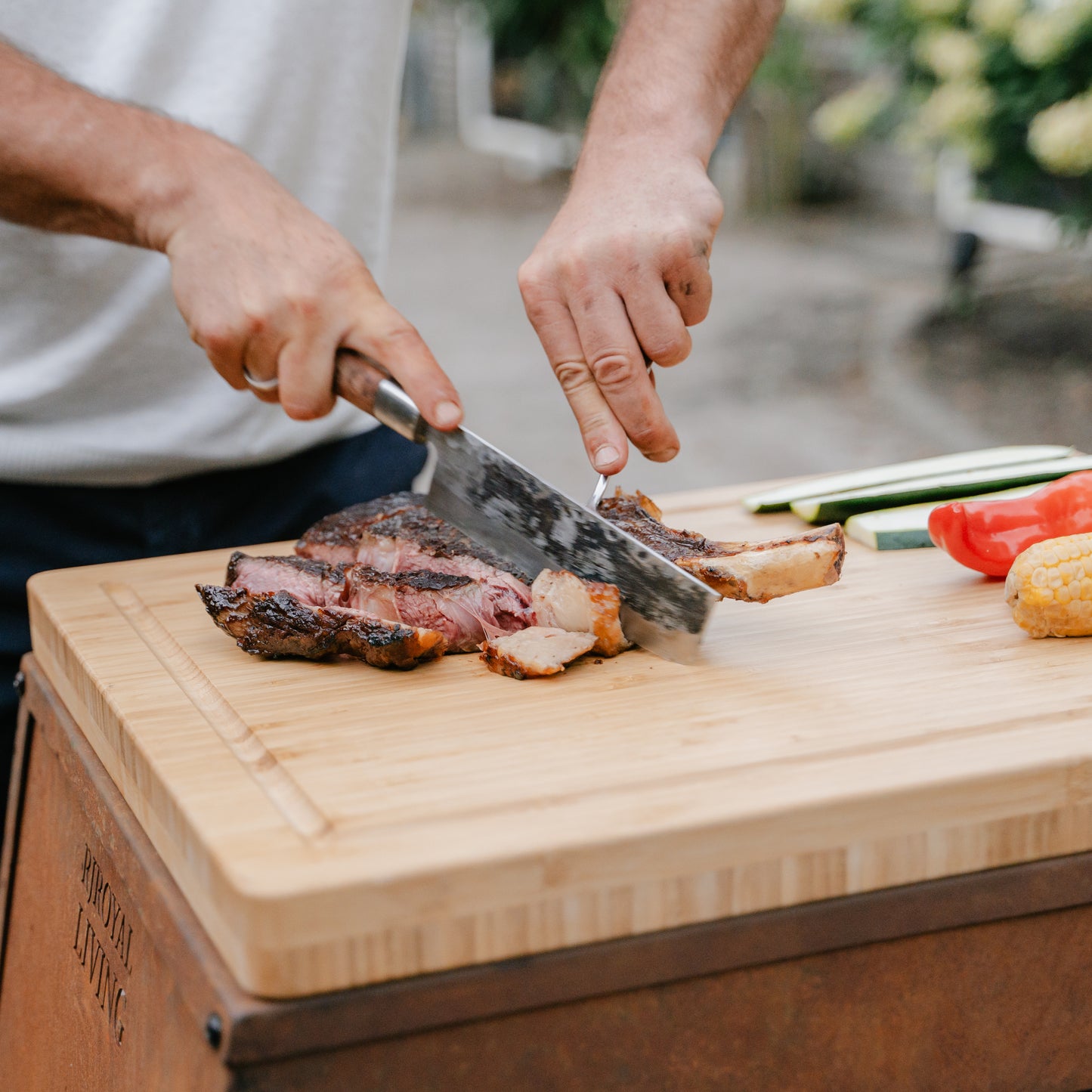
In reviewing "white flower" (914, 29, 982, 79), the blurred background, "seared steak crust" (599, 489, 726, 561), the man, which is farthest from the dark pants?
"white flower" (914, 29, 982, 79)

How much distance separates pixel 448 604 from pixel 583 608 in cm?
24

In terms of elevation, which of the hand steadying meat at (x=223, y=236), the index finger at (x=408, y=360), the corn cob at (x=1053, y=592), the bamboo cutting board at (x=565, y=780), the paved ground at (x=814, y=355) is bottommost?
the paved ground at (x=814, y=355)

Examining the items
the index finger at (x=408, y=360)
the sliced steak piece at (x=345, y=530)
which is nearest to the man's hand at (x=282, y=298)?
the index finger at (x=408, y=360)

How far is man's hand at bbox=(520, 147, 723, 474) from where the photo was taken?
7.39 feet

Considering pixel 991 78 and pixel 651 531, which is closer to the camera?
pixel 651 531

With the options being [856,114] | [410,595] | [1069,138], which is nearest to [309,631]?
[410,595]

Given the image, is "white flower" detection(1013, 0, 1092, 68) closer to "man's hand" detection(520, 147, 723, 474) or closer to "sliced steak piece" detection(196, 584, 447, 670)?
"man's hand" detection(520, 147, 723, 474)

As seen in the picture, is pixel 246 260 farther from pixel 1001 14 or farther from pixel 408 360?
pixel 1001 14

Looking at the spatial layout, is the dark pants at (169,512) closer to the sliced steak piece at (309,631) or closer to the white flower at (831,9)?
the sliced steak piece at (309,631)

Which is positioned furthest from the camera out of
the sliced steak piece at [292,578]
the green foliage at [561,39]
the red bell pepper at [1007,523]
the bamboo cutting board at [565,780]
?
the green foliage at [561,39]

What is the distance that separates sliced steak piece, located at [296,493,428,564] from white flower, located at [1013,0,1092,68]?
6.48 meters

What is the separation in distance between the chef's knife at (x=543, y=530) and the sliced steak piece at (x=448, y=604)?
0.11 metres

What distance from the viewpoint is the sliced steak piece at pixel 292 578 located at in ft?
7.38

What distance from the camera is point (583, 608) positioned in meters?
2.07
